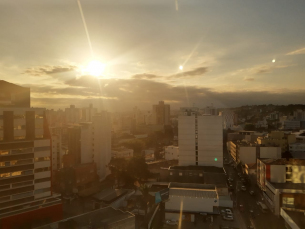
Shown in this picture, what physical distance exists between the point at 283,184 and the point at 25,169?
1113 centimetres

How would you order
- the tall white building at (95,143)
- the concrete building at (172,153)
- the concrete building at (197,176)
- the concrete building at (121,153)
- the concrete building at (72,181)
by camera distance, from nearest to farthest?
the concrete building at (197,176)
the concrete building at (72,181)
the tall white building at (95,143)
the concrete building at (121,153)
the concrete building at (172,153)

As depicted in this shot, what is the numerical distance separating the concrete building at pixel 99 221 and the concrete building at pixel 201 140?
31.0 ft

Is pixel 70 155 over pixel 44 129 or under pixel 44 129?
under

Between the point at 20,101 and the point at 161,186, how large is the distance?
8.27m

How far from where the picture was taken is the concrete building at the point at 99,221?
627cm

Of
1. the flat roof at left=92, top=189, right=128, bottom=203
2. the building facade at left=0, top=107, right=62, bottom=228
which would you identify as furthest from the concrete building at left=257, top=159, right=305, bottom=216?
the building facade at left=0, top=107, right=62, bottom=228

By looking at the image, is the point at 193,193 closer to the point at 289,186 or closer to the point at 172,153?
the point at 289,186

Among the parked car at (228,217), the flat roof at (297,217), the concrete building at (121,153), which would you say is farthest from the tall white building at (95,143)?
the flat roof at (297,217)

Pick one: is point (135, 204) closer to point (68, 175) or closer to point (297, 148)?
point (68, 175)

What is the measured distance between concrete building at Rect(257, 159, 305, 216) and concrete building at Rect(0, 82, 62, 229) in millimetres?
9077

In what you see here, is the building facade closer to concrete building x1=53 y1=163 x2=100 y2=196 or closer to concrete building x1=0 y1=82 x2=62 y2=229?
concrete building x1=0 y1=82 x2=62 y2=229

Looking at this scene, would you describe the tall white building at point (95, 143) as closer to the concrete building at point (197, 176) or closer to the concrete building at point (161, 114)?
the concrete building at point (197, 176)

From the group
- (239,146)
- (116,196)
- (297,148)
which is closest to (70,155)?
(116,196)

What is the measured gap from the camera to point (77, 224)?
634 centimetres
